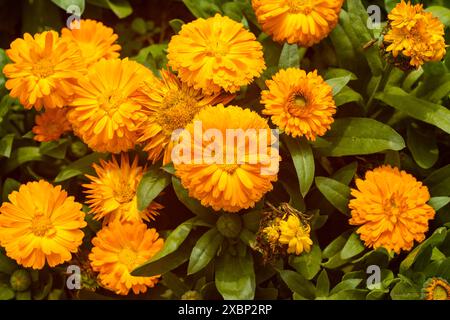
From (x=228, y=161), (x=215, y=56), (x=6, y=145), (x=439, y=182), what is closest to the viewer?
(x=228, y=161)

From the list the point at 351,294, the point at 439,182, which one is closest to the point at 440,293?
the point at 351,294

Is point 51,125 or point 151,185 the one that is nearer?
point 151,185

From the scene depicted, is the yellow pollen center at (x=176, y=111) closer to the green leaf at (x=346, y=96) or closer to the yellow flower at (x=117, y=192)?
the yellow flower at (x=117, y=192)

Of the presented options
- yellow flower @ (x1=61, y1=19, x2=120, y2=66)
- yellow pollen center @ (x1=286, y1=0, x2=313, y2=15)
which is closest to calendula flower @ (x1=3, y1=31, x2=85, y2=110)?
yellow flower @ (x1=61, y1=19, x2=120, y2=66)

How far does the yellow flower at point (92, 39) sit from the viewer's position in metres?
1.82

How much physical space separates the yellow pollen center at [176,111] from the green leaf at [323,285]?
1.82 ft

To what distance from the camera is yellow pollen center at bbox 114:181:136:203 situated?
173 centimetres

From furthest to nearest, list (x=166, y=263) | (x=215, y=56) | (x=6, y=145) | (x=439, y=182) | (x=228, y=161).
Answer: (x=6, y=145)
(x=439, y=182)
(x=166, y=263)
(x=215, y=56)
(x=228, y=161)

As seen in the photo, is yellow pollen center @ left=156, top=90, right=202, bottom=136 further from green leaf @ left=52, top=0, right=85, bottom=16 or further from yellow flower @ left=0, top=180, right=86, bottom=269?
green leaf @ left=52, top=0, right=85, bottom=16

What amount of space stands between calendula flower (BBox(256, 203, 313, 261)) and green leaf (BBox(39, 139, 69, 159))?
2.34 feet

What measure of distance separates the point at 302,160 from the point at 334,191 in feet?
0.45

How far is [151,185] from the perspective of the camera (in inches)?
66.6

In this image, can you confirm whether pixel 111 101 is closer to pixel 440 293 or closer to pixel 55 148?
pixel 55 148
